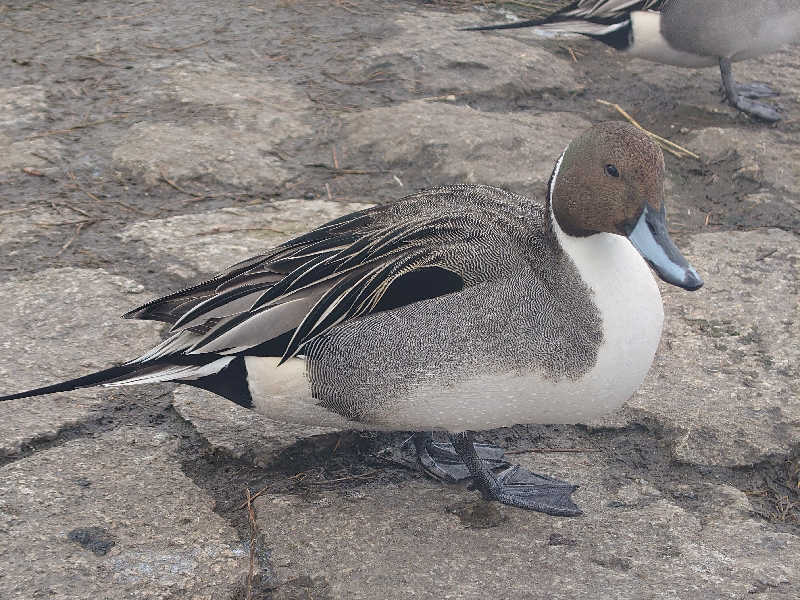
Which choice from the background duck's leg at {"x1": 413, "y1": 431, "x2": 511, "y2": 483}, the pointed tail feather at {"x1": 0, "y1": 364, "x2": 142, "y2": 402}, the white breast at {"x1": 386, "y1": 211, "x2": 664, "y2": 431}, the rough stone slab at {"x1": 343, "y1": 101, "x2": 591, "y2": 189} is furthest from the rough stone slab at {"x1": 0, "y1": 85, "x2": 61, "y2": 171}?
the white breast at {"x1": 386, "y1": 211, "x2": 664, "y2": 431}

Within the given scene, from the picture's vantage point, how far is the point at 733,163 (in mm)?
3797

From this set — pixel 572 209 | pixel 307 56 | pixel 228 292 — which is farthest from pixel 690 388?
pixel 307 56

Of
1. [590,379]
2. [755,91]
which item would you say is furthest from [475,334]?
[755,91]

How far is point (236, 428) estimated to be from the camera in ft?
8.18

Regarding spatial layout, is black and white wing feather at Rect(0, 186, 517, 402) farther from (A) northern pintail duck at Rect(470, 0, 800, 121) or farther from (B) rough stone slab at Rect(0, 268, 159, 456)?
(A) northern pintail duck at Rect(470, 0, 800, 121)

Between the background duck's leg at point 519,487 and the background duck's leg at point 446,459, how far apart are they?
6cm

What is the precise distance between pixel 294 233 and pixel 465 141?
0.88 meters

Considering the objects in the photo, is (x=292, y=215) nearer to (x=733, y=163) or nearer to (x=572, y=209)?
(x=572, y=209)

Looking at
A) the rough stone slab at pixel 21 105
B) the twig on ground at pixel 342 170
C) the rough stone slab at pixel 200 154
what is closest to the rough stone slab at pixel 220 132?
the rough stone slab at pixel 200 154

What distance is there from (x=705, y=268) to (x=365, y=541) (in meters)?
1.61

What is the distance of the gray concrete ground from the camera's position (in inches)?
81.4

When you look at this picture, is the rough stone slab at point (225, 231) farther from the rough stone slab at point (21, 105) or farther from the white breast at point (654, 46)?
the white breast at point (654, 46)

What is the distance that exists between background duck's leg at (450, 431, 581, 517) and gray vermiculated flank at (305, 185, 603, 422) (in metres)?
0.26

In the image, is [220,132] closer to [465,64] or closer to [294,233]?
[294,233]
